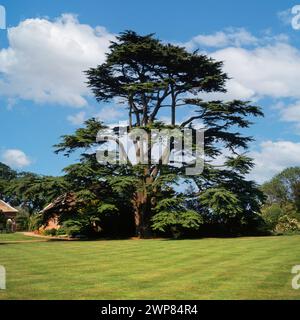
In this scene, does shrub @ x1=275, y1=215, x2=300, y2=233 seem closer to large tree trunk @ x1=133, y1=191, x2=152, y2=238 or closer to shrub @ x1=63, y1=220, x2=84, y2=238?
large tree trunk @ x1=133, y1=191, x2=152, y2=238

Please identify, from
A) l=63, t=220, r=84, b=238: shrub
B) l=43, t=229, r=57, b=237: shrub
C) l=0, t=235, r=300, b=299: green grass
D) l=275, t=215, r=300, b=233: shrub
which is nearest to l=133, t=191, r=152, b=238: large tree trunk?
l=63, t=220, r=84, b=238: shrub

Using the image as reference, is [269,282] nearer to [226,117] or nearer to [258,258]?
[258,258]

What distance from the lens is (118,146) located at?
32.6 metres

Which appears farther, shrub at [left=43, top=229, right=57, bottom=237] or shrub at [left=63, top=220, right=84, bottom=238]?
shrub at [left=43, top=229, right=57, bottom=237]

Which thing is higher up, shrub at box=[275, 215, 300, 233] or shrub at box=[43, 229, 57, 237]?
shrub at box=[275, 215, 300, 233]

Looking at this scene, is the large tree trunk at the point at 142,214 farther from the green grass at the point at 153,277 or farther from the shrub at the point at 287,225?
the green grass at the point at 153,277

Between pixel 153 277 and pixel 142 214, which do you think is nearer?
pixel 153 277

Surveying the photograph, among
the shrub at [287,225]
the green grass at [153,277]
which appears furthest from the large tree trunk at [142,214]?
the green grass at [153,277]

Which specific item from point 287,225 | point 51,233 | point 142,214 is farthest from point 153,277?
point 51,233

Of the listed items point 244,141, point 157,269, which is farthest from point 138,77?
point 157,269

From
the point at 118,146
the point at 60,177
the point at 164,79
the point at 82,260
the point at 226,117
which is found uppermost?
the point at 164,79

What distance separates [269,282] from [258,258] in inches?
194

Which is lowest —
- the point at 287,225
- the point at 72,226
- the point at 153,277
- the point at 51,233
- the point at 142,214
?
the point at 51,233

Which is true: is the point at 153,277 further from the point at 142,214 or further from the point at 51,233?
the point at 51,233
